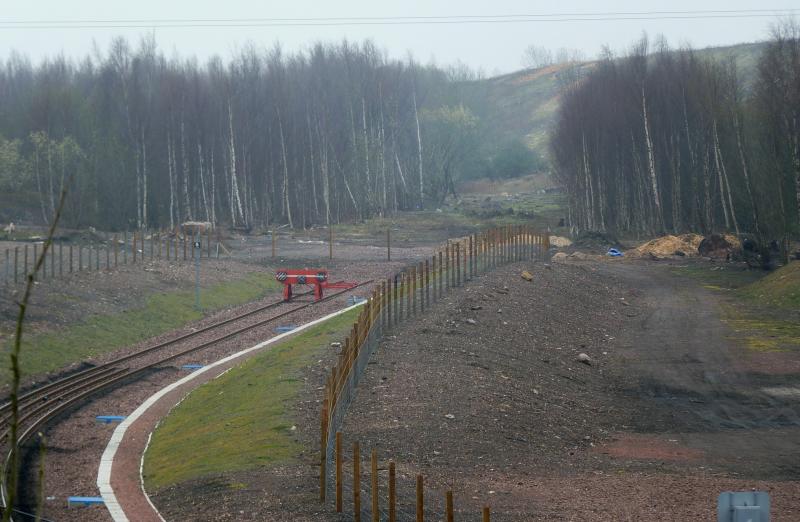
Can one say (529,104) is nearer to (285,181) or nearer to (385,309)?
(285,181)

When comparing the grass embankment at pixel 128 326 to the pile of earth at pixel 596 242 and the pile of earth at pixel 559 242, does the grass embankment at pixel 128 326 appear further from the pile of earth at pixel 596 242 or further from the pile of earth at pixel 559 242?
the pile of earth at pixel 559 242

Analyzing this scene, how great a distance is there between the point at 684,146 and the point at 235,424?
6551 cm

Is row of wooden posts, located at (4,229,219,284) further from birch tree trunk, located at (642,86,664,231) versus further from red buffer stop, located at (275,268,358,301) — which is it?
birch tree trunk, located at (642,86,664,231)

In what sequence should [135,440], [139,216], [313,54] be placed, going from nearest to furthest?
[135,440]
[139,216]
[313,54]

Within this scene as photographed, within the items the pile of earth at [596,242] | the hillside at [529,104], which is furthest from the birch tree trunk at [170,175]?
the hillside at [529,104]

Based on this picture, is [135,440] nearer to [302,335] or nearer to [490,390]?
[490,390]

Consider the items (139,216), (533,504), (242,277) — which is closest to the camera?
(533,504)

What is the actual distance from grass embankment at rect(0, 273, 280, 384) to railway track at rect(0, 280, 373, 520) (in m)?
1.13

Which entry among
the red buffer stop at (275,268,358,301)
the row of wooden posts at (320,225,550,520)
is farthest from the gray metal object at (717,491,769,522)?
the red buffer stop at (275,268,358,301)

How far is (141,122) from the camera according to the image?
291 feet

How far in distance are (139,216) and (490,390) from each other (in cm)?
6397

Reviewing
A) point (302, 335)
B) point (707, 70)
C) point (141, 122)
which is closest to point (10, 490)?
point (302, 335)

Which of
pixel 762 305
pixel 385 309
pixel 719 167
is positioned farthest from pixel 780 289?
pixel 719 167

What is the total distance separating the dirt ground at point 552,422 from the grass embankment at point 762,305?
1.05m
